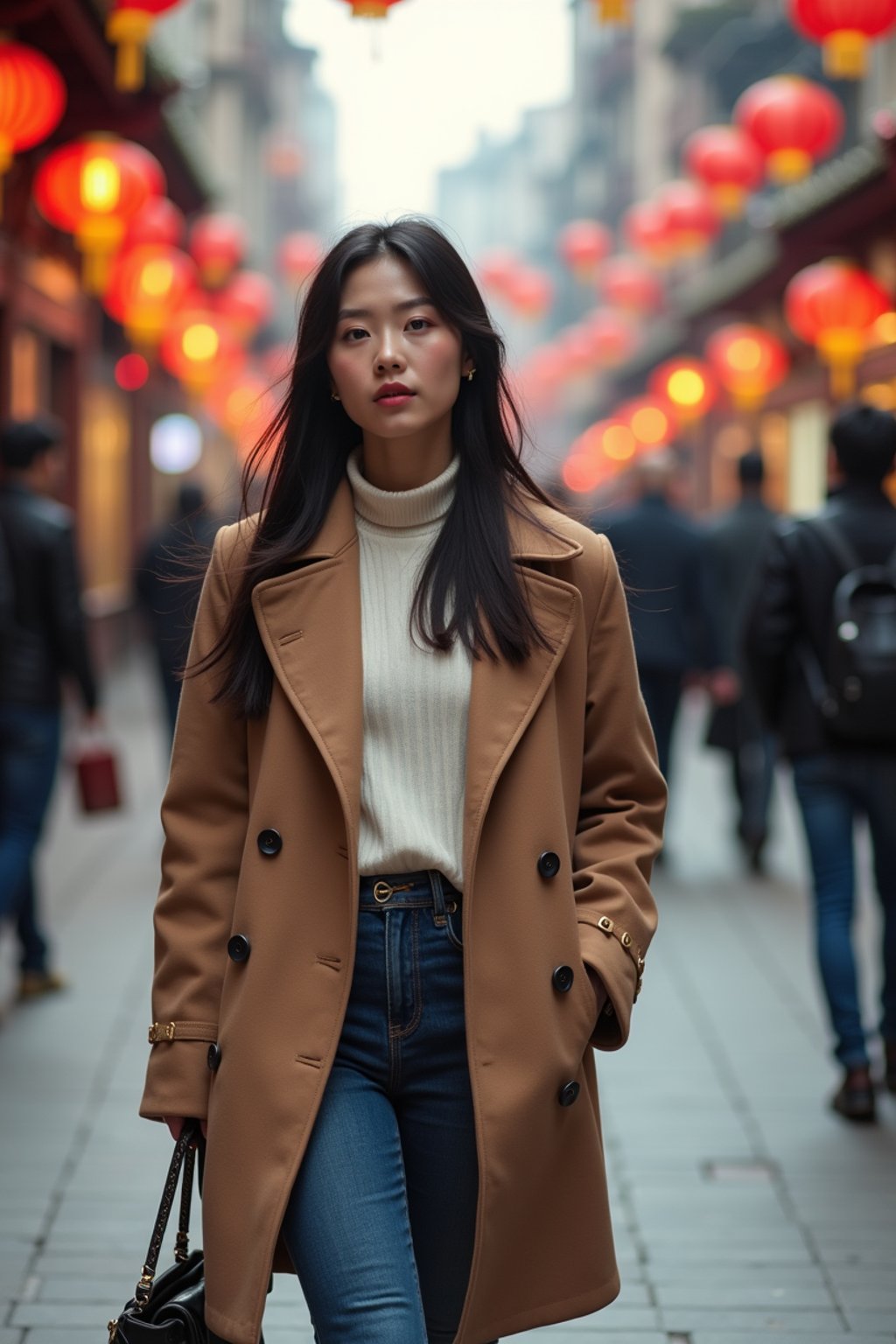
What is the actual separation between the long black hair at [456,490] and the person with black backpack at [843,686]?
261cm

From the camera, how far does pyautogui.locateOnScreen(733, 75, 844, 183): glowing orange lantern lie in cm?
1328

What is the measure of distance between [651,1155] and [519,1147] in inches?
99.3

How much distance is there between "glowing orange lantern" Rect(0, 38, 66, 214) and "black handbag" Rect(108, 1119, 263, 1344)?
7538mm

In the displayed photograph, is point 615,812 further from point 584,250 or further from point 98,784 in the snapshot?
point 584,250

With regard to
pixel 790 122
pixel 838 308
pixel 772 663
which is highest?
pixel 790 122

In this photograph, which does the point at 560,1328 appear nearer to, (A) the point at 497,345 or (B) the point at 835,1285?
(B) the point at 835,1285

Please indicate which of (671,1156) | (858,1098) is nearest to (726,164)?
(858,1098)

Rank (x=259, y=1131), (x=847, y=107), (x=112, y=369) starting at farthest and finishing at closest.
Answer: (x=112, y=369) < (x=847, y=107) < (x=259, y=1131)

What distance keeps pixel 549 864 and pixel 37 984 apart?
4402mm

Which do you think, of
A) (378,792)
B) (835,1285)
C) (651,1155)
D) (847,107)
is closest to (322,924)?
(378,792)

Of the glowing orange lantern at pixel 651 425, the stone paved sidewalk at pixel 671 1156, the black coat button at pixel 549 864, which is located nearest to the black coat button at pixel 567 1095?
the black coat button at pixel 549 864

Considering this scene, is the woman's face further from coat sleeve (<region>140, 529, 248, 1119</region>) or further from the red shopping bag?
the red shopping bag

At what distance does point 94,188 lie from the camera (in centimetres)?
1085

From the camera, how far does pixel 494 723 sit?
2480 mm
